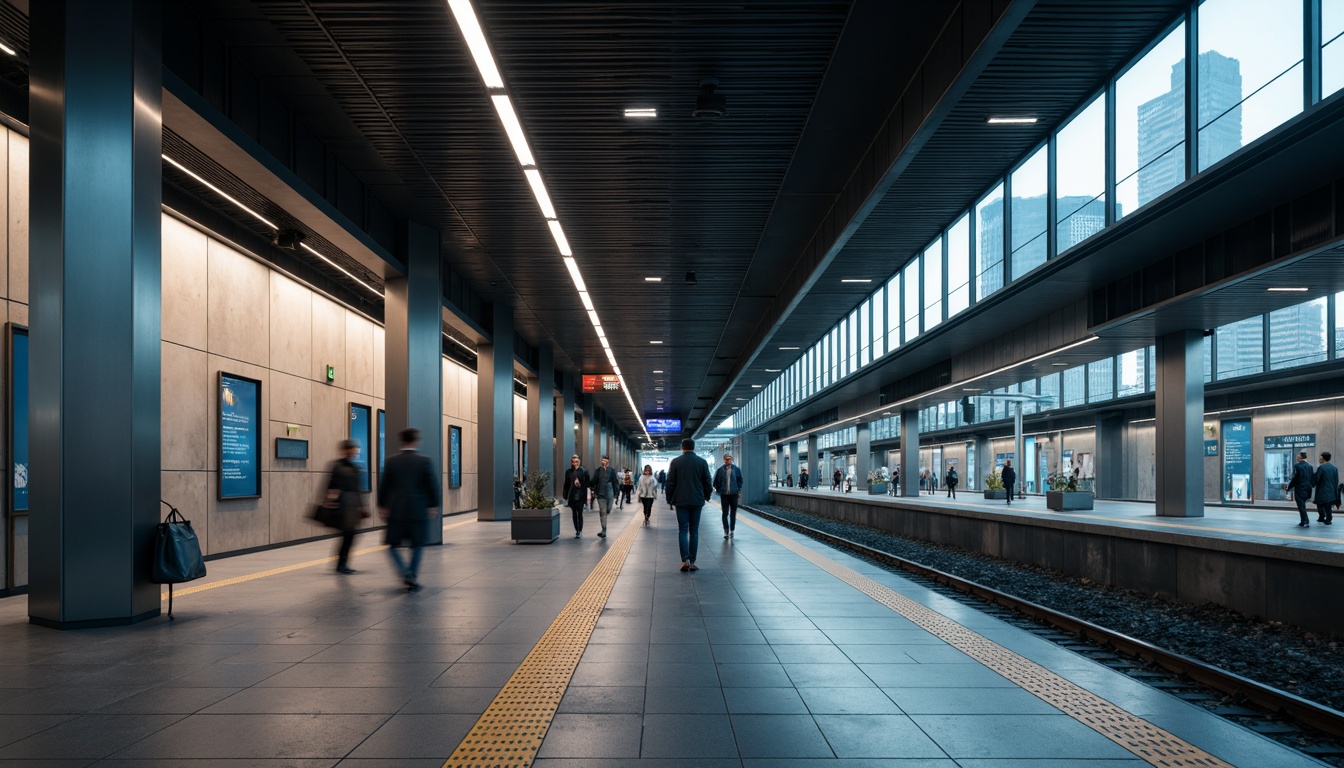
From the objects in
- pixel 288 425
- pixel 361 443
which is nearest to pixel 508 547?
pixel 288 425

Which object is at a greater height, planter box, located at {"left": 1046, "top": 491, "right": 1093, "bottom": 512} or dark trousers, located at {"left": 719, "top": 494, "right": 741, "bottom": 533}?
dark trousers, located at {"left": 719, "top": 494, "right": 741, "bottom": 533}

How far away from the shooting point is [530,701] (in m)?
5.01

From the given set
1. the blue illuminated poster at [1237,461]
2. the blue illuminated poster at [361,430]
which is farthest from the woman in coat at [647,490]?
the blue illuminated poster at [1237,461]

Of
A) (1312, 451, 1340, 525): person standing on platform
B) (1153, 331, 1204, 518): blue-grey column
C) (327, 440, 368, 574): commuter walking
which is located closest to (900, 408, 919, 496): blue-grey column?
(1153, 331, 1204, 518): blue-grey column

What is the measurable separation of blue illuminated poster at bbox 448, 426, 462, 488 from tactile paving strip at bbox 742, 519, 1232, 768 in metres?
Result: 19.6

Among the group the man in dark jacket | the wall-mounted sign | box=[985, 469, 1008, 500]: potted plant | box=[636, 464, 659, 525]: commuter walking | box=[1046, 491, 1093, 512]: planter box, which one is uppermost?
the wall-mounted sign

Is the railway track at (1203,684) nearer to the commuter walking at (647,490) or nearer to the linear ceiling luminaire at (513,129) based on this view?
the linear ceiling luminaire at (513,129)

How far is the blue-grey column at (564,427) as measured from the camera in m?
37.2

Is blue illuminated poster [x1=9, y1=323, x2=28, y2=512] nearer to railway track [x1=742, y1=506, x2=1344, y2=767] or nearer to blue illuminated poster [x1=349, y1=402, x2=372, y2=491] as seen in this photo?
blue illuminated poster [x1=349, y1=402, x2=372, y2=491]

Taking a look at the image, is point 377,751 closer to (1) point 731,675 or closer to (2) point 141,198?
(1) point 731,675

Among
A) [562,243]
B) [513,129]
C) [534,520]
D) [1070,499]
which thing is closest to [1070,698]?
[513,129]

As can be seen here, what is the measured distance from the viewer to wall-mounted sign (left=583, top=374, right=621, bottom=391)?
1380 inches

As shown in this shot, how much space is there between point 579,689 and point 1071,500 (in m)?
24.4

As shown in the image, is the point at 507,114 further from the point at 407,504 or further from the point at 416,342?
the point at 416,342
